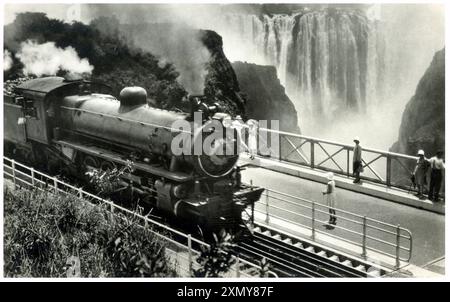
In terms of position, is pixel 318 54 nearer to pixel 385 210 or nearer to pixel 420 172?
pixel 420 172

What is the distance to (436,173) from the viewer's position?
1184cm

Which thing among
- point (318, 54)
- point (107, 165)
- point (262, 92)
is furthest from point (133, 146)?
A: point (318, 54)

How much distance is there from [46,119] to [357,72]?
35234 millimetres

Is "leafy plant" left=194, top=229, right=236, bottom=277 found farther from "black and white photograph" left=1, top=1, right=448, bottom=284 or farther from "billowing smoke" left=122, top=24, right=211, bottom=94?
"billowing smoke" left=122, top=24, right=211, bottom=94

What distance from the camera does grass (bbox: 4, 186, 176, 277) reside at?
8.58 meters

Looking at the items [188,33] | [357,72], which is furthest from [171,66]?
[357,72]

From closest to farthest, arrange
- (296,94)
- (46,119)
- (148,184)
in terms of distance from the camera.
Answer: (148,184) < (46,119) < (296,94)

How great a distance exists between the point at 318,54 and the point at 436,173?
1351 inches

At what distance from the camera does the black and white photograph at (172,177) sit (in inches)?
372

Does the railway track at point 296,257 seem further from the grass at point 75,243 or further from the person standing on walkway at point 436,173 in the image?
the person standing on walkway at point 436,173

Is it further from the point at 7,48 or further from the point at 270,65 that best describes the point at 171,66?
the point at 270,65

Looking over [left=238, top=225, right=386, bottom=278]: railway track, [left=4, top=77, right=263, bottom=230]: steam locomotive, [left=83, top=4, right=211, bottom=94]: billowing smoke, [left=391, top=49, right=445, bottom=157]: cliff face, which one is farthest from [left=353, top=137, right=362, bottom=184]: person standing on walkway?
→ [left=83, top=4, right=211, bottom=94]: billowing smoke

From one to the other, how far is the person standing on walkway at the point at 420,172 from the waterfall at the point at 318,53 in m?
26.1
